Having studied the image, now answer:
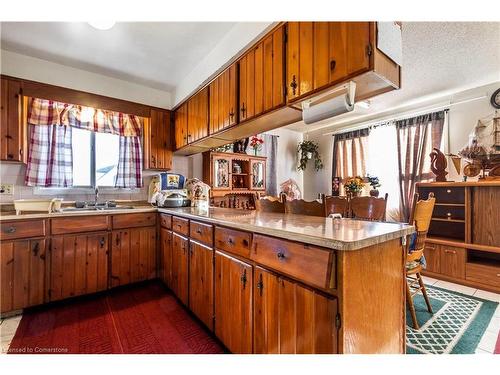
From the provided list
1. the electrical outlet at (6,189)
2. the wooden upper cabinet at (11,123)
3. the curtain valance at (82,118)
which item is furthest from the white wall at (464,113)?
the electrical outlet at (6,189)

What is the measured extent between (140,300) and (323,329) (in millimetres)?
2029

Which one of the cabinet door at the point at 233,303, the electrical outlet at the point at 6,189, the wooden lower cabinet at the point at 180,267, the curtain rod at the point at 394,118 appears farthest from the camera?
the curtain rod at the point at 394,118

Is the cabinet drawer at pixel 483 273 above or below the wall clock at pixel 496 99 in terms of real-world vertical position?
below

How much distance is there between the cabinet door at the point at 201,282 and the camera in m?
1.66

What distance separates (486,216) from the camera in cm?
265

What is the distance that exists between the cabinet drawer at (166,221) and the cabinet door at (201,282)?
575mm

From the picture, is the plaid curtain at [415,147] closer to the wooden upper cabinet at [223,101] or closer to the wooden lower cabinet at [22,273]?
the wooden upper cabinet at [223,101]

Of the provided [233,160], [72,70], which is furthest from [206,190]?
[72,70]

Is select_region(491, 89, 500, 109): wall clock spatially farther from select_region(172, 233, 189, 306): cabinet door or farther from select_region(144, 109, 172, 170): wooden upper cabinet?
select_region(144, 109, 172, 170): wooden upper cabinet

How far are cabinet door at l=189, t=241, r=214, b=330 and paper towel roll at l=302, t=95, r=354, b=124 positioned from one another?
1.13 meters

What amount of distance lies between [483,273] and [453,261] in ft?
0.88

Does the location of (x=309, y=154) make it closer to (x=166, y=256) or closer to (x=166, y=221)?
(x=166, y=221)

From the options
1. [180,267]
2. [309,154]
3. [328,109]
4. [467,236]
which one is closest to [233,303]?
[180,267]
